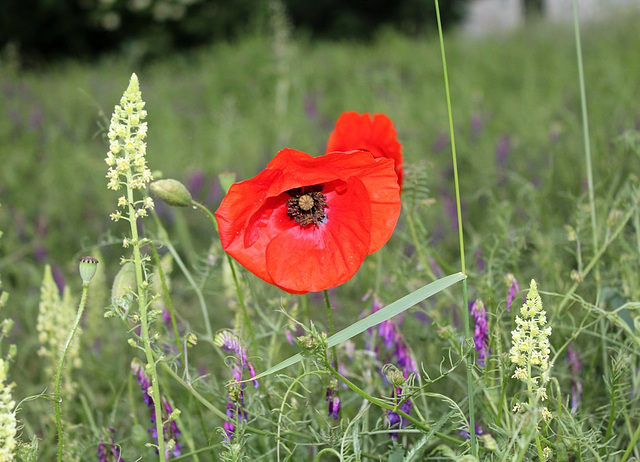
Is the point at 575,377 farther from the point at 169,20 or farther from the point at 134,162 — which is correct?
the point at 169,20

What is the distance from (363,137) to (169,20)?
865 centimetres

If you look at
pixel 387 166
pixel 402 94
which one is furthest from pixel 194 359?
pixel 402 94

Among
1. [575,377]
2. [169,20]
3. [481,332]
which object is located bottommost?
[575,377]

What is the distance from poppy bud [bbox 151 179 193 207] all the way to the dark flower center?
16 cm

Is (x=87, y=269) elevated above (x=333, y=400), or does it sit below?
above

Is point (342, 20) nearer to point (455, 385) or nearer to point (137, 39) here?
point (137, 39)

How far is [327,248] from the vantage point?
919 millimetres

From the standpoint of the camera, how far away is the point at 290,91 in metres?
4.54

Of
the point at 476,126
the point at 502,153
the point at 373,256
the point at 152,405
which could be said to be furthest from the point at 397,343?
the point at 476,126

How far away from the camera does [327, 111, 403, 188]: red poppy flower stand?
1089mm

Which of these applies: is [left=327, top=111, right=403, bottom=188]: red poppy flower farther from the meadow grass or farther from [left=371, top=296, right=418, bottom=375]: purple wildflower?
[left=371, top=296, right=418, bottom=375]: purple wildflower

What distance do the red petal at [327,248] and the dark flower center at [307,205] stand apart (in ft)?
0.05

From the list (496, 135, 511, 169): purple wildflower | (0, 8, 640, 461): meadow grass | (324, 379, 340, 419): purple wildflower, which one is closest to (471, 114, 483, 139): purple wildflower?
(0, 8, 640, 461): meadow grass

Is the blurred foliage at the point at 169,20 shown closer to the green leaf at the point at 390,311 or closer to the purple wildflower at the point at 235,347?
the purple wildflower at the point at 235,347
